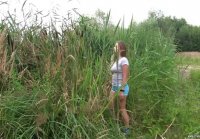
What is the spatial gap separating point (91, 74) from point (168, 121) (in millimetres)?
2147

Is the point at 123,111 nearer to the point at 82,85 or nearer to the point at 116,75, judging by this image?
the point at 116,75

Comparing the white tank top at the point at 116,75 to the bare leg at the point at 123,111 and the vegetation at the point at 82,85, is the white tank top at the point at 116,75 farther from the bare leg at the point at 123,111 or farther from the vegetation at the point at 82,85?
the bare leg at the point at 123,111

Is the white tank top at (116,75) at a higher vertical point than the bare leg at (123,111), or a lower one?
higher

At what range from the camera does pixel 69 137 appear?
15.2 ft

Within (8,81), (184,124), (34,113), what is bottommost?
(184,124)

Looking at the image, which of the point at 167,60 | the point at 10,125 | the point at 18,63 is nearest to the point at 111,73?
the point at 18,63

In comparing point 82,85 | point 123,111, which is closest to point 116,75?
point 123,111

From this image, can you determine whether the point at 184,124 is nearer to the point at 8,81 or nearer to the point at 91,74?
the point at 91,74

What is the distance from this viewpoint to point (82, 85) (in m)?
5.08

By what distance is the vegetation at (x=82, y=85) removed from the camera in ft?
15.5

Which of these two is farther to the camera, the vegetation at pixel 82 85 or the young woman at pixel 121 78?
the young woman at pixel 121 78

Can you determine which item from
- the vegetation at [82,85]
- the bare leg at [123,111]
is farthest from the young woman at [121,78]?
the vegetation at [82,85]

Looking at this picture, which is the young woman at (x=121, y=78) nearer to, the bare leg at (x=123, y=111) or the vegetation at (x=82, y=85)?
the bare leg at (x=123, y=111)

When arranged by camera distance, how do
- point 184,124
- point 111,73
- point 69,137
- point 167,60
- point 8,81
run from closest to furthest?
point 69,137
point 8,81
point 111,73
point 184,124
point 167,60
